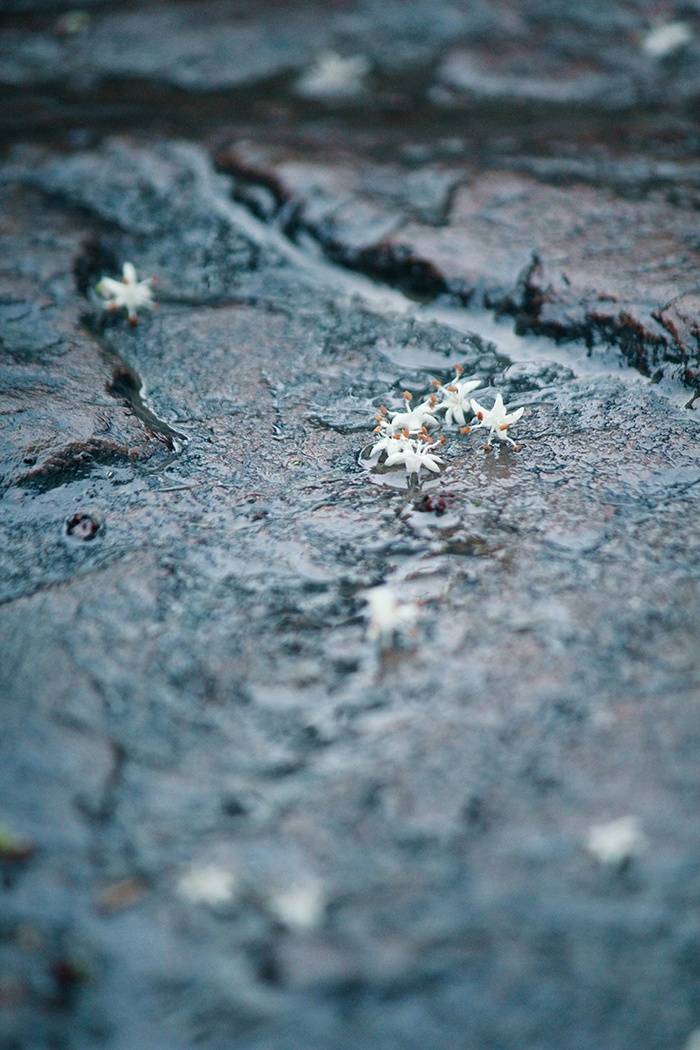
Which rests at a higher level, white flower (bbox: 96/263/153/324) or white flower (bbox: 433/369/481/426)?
white flower (bbox: 433/369/481/426)

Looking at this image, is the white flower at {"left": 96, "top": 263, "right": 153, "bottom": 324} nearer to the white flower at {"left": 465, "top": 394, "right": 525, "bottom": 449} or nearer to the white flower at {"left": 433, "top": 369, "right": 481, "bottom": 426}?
the white flower at {"left": 433, "top": 369, "right": 481, "bottom": 426}

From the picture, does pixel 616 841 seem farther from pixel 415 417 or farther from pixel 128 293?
pixel 128 293

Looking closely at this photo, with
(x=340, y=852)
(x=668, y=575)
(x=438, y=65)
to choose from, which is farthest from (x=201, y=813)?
(x=438, y=65)

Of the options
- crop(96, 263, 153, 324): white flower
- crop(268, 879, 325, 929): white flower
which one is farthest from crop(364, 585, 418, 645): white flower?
crop(96, 263, 153, 324): white flower

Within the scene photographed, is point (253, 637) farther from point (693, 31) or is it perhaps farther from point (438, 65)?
point (693, 31)

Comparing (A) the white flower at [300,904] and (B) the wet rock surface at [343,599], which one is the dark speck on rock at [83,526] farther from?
(A) the white flower at [300,904]

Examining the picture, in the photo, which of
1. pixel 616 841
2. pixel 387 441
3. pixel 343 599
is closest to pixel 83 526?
pixel 343 599
